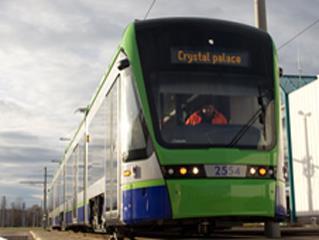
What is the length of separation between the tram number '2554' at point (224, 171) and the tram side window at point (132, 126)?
0.93m

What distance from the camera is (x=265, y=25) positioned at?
46.2 feet

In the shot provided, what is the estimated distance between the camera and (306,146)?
3184cm

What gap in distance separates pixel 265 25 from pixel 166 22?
201 inches

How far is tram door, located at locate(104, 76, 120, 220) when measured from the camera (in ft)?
33.2

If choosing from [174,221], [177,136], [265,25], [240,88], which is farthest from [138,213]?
[265,25]

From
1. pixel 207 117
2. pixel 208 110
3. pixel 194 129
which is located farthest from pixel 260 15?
pixel 194 129

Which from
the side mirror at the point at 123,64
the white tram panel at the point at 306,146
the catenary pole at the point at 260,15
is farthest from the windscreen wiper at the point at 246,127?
the white tram panel at the point at 306,146

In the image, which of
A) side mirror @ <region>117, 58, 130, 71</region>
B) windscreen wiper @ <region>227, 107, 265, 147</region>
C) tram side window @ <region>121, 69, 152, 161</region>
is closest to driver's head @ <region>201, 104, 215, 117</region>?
windscreen wiper @ <region>227, 107, 265, 147</region>

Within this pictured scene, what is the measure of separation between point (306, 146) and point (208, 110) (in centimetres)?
2394

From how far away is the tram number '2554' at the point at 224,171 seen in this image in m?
8.60

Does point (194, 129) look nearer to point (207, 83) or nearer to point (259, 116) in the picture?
point (207, 83)

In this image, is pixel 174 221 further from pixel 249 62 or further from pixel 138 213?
pixel 249 62

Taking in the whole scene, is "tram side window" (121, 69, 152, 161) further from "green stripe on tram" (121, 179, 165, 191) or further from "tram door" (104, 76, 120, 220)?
"tram door" (104, 76, 120, 220)

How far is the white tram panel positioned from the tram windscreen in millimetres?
21571
